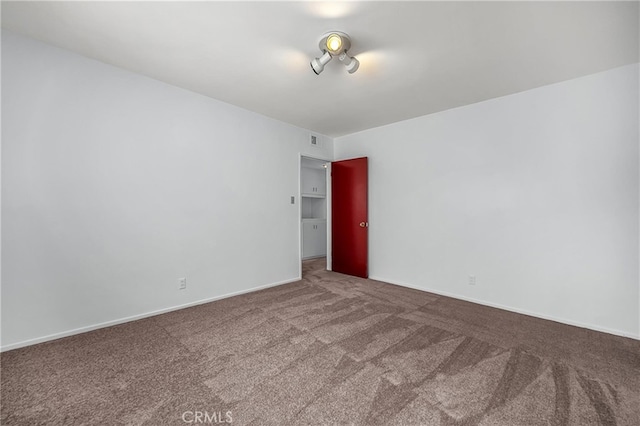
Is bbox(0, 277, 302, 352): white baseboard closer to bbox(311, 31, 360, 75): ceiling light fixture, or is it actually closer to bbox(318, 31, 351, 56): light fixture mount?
bbox(311, 31, 360, 75): ceiling light fixture

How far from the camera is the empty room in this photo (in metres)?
1.68

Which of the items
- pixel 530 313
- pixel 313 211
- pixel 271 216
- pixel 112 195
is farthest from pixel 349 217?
pixel 112 195

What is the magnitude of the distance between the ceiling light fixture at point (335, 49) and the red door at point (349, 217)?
2.23 m

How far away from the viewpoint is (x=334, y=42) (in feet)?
6.48

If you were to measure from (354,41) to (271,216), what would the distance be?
2592mm

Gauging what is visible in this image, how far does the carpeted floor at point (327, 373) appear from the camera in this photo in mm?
1447

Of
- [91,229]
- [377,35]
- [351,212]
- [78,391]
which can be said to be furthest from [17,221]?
[351,212]

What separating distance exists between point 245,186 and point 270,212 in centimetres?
57

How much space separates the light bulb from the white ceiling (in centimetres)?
7

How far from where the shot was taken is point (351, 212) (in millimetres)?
4590

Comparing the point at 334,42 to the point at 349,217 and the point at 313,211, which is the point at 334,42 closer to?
the point at 349,217

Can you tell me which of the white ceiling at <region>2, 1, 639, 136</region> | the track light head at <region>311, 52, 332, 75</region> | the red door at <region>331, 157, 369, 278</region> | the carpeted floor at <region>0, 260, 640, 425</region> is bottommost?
the carpeted floor at <region>0, 260, 640, 425</region>

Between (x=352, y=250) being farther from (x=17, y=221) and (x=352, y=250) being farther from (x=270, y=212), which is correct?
(x=17, y=221)

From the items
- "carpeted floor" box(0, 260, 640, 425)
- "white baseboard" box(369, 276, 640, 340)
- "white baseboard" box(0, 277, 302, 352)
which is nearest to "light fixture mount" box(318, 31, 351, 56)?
"carpeted floor" box(0, 260, 640, 425)
